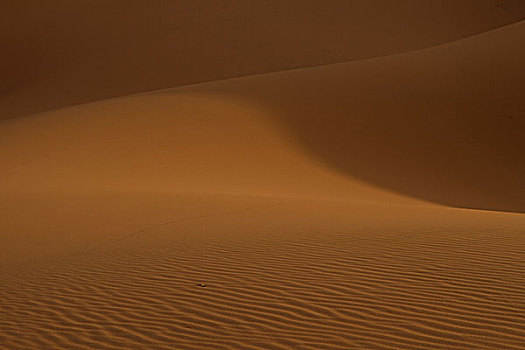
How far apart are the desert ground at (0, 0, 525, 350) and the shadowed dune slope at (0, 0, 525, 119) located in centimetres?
30

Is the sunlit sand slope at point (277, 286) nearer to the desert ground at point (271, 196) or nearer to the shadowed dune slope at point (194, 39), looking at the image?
the desert ground at point (271, 196)

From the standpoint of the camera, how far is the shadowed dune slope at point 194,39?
3769 centimetres

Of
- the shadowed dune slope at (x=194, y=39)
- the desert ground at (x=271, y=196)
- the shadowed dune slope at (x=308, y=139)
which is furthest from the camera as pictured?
the shadowed dune slope at (x=194, y=39)

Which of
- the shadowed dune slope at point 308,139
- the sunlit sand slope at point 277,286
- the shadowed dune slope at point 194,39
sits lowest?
the sunlit sand slope at point 277,286

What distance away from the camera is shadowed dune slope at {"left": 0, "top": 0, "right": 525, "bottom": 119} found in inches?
1484

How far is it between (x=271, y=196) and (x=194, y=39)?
97.7 feet

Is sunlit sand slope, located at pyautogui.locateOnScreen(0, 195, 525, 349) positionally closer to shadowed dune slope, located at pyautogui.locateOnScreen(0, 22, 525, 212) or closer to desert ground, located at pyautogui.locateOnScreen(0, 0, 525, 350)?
desert ground, located at pyautogui.locateOnScreen(0, 0, 525, 350)

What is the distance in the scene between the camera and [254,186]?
14.9 meters

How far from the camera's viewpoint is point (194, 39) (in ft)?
135

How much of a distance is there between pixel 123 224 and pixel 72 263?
2.80 m

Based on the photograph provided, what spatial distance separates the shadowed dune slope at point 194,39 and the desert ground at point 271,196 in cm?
30

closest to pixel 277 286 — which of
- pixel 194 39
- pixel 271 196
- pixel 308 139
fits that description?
pixel 271 196

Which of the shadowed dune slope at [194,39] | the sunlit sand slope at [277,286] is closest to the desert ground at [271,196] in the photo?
the sunlit sand slope at [277,286]

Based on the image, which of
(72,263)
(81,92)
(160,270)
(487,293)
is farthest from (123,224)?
(81,92)
